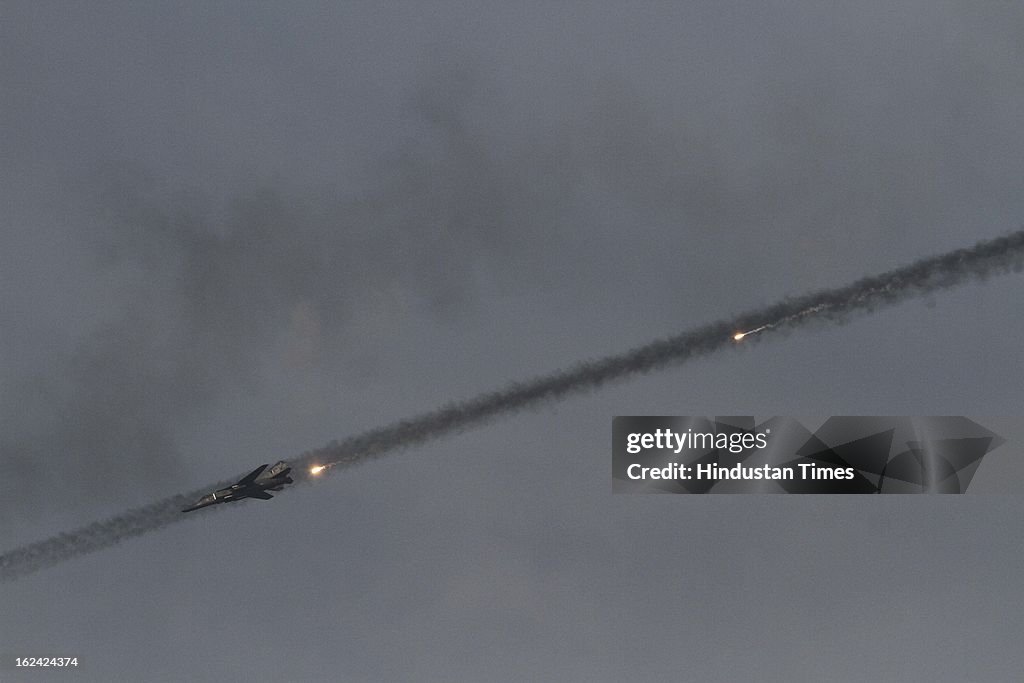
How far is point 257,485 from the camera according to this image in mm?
188375

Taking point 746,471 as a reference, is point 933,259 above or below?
above

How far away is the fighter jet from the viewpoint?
187m

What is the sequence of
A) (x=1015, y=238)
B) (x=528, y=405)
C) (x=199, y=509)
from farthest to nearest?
1. (x=199, y=509)
2. (x=528, y=405)
3. (x=1015, y=238)

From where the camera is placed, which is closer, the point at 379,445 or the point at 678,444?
the point at 678,444

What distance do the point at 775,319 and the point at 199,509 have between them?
66005 millimetres

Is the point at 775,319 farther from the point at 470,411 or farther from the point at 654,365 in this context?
the point at 470,411

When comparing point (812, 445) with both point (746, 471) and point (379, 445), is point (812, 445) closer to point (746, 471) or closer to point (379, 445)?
point (746, 471)

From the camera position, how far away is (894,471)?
173125 mm

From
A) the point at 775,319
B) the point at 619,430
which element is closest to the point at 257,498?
the point at 619,430

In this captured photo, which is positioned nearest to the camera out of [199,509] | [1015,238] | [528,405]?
[1015,238]

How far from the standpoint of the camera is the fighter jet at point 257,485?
187250 mm

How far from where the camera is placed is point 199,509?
196125 mm

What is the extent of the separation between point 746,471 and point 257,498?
5172cm

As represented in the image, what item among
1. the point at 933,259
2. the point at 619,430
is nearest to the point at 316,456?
the point at 619,430
